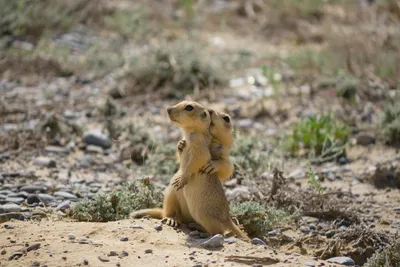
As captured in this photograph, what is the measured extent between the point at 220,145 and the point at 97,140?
9.80 feet

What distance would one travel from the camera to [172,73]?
10.2m

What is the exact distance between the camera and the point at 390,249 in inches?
199

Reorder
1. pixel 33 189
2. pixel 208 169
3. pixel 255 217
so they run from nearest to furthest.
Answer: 1. pixel 208 169
2. pixel 255 217
3. pixel 33 189

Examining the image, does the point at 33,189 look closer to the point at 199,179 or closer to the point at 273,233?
the point at 199,179

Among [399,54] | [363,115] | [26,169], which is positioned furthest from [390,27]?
[26,169]

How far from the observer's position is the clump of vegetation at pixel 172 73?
33.0ft

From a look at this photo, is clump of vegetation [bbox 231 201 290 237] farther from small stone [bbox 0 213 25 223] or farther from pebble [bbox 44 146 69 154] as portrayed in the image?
pebble [bbox 44 146 69 154]

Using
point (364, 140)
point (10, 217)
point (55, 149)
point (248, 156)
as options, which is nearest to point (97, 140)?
point (55, 149)

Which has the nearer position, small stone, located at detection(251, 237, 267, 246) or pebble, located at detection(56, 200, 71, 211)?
small stone, located at detection(251, 237, 267, 246)

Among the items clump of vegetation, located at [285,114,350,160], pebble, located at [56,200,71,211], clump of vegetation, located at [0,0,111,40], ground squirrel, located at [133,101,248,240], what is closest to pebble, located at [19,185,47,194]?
pebble, located at [56,200,71,211]

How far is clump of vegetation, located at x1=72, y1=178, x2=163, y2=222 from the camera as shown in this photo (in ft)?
18.3

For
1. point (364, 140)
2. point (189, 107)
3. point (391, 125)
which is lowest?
point (364, 140)

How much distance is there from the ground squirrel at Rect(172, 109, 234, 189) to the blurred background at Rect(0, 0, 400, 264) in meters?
0.52

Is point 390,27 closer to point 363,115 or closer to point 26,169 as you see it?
point 363,115
